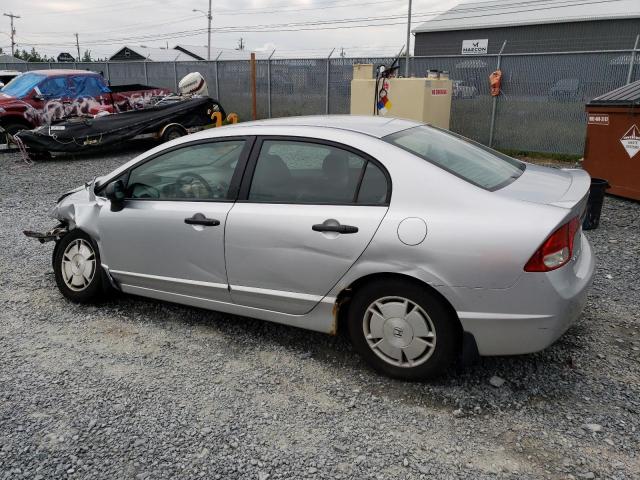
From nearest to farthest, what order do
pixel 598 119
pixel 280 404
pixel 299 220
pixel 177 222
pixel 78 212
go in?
pixel 280 404
pixel 299 220
pixel 177 222
pixel 78 212
pixel 598 119

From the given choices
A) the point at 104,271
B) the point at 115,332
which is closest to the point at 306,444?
the point at 115,332

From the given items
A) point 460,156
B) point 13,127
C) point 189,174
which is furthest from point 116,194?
point 13,127

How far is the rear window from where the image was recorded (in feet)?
10.5

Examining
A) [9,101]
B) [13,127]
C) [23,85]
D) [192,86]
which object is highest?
[192,86]

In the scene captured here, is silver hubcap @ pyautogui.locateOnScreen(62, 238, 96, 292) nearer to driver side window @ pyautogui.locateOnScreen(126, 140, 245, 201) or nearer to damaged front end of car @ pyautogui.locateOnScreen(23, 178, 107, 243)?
damaged front end of car @ pyautogui.locateOnScreen(23, 178, 107, 243)

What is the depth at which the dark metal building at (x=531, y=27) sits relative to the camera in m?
29.1

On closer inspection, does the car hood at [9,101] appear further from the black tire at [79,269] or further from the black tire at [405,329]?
the black tire at [405,329]

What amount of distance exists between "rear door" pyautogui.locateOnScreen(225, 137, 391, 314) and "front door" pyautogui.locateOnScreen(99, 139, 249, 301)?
0.14 m

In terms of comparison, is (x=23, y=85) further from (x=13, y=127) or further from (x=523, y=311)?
(x=523, y=311)

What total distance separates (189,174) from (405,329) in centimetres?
191

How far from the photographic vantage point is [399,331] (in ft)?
10.2

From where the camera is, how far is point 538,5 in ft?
109

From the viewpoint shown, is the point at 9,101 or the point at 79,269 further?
the point at 9,101

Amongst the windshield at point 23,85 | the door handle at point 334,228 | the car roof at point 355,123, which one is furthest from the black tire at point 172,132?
the door handle at point 334,228
